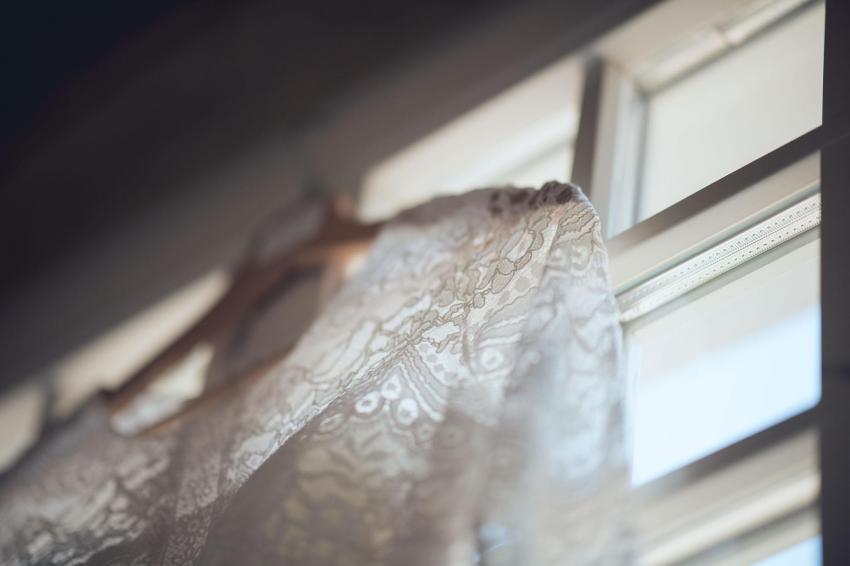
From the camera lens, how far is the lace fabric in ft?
2.80

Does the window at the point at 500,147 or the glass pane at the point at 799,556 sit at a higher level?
the window at the point at 500,147

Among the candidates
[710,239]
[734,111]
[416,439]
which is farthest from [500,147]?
[416,439]

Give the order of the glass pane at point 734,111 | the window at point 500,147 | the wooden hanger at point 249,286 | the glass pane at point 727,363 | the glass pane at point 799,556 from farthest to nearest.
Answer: the window at point 500,147
the wooden hanger at point 249,286
the glass pane at point 734,111
the glass pane at point 727,363
the glass pane at point 799,556

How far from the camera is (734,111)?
131 centimetres

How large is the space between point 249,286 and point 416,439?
0.66 meters

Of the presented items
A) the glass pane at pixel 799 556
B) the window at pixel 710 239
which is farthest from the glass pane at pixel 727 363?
the glass pane at pixel 799 556

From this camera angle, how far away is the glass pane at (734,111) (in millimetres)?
1197

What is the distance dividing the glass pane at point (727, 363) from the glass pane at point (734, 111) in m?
0.19

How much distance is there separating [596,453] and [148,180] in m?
1.63

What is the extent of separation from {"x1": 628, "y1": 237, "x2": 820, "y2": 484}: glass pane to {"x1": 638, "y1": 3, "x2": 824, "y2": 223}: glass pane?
0.19m

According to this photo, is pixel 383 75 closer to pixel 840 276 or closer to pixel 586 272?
pixel 586 272

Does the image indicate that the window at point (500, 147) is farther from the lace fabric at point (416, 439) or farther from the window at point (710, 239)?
the lace fabric at point (416, 439)

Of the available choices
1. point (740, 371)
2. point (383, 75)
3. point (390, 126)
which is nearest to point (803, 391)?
point (740, 371)

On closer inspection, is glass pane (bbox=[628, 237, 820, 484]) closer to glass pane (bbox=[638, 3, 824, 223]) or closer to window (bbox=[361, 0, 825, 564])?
window (bbox=[361, 0, 825, 564])
